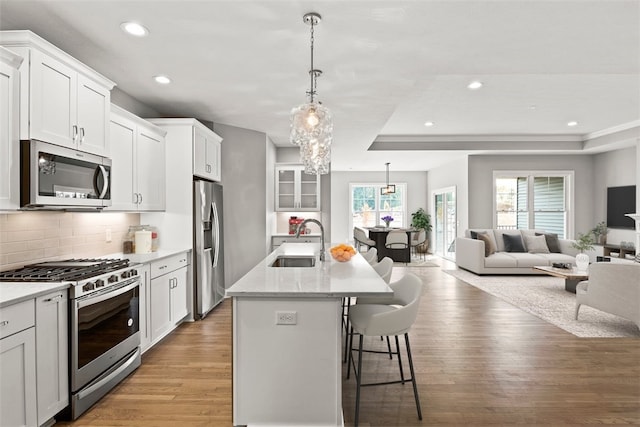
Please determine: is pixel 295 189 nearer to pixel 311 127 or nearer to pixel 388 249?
pixel 388 249

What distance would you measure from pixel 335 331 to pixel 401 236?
743 cm

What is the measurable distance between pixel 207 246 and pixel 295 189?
2818mm

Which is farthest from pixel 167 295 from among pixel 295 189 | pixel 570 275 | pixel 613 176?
pixel 613 176

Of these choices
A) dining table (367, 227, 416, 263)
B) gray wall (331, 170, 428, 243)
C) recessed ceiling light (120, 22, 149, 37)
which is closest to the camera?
recessed ceiling light (120, 22, 149, 37)

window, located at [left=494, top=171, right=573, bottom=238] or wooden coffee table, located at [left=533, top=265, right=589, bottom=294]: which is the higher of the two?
window, located at [left=494, top=171, right=573, bottom=238]

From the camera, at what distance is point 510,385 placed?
2.83 m

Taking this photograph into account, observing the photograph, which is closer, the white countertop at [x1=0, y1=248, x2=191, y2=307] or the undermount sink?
the white countertop at [x1=0, y1=248, x2=191, y2=307]

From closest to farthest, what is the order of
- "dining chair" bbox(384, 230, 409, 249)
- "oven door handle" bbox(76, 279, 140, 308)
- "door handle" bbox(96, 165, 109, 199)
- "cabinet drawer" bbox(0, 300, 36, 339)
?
"cabinet drawer" bbox(0, 300, 36, 339)
"oven door handle" bbox(76, 279, 140, 308)
"door handle" bbox(96, 165, 109, 199)
"dining chair" bbox(384, 230, 409, 249)

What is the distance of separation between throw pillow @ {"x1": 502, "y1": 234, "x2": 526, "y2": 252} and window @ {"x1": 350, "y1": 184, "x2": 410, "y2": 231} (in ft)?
15.0

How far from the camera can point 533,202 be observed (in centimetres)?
879

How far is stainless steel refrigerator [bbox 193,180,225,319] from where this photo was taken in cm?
449

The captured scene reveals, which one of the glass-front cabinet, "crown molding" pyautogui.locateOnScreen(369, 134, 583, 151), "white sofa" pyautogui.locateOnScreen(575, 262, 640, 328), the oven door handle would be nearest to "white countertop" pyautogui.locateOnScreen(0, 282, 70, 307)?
the oven door handle

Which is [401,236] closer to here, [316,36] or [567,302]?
[567,302]

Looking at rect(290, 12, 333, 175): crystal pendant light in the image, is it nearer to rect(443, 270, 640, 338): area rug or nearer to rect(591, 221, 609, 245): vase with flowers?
rect(443, 270, 640, 338): area rug
